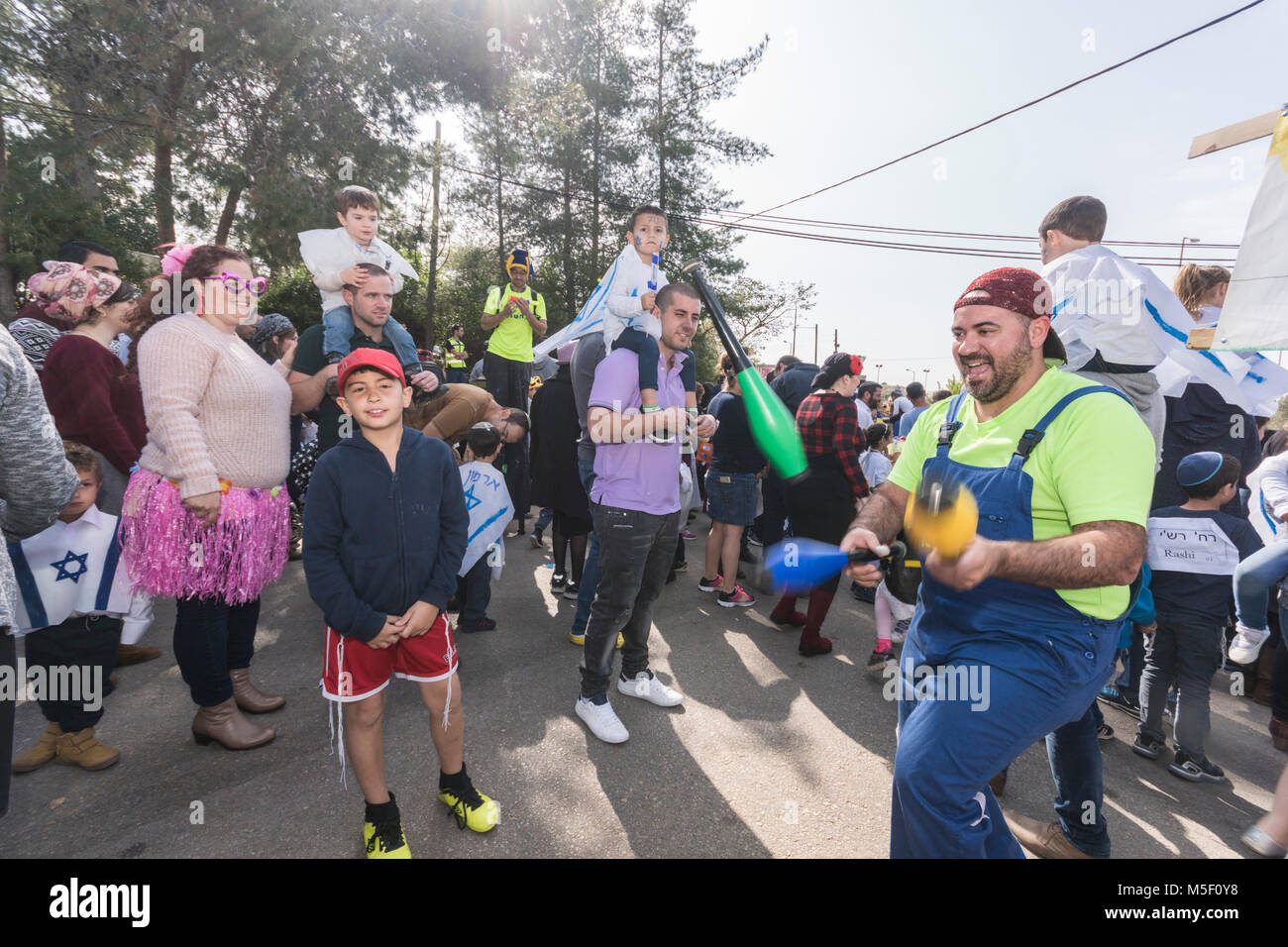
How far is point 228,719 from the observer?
3.01m

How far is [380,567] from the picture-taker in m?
2.25

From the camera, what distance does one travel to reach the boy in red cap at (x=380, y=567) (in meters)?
2.18

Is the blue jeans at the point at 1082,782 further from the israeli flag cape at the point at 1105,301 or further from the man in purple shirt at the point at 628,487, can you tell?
the man in purple shirt at the point at 628,487

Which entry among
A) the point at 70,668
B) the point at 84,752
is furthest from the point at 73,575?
the point at 84,752

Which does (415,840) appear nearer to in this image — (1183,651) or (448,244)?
(1183,651)

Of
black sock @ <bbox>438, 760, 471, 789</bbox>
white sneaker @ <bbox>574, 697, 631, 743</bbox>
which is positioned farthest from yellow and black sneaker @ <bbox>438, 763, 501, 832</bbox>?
white sneaker @ <bbox>574, 697, 631, 743</bbox>

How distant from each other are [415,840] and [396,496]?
142cm

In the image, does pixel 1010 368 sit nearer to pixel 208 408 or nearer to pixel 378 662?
pixel 378 662

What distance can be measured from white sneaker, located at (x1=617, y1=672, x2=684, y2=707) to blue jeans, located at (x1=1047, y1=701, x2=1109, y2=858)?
1916 millimetres

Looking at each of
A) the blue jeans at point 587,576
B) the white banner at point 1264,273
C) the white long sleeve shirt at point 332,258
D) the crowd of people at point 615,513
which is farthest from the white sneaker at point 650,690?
the white banner at point 1264,273

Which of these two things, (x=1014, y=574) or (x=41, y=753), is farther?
(x=41, y=753)

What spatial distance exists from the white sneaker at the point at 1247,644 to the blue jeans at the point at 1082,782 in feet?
5.67

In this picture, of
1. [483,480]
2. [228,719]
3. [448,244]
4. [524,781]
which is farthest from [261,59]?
[448,244]

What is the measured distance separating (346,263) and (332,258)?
0.08 metres
